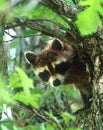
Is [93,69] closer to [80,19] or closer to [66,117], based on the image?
[66,117]

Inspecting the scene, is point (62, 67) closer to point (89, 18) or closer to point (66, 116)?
point (66, 116)

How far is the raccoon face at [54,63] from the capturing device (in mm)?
3895

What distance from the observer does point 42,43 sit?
573 centimetres

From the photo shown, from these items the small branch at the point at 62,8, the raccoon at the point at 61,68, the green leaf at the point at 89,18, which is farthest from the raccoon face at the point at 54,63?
the green leaf at the point at 89,18

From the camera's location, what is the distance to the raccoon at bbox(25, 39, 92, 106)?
3.84m

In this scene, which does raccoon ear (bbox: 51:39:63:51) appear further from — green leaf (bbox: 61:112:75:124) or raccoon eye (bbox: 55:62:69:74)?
green leaf (bbox: 61:112:75:124)

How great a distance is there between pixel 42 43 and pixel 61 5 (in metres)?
3.43

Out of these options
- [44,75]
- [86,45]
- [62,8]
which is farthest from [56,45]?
[62,8]

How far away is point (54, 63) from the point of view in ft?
13.1

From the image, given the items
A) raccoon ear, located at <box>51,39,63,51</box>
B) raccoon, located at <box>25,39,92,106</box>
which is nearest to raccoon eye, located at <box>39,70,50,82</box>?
raccoon, located at <box>25,39,92,106</box>

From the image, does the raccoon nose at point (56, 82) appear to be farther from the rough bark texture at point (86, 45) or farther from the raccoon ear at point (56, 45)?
the rough bark texture at point (86, 45)

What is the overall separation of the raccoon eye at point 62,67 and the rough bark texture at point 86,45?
4.12ft

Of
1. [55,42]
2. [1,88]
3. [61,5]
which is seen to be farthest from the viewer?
[55,42]

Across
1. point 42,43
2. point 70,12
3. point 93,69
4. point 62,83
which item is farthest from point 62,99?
point 70,12
